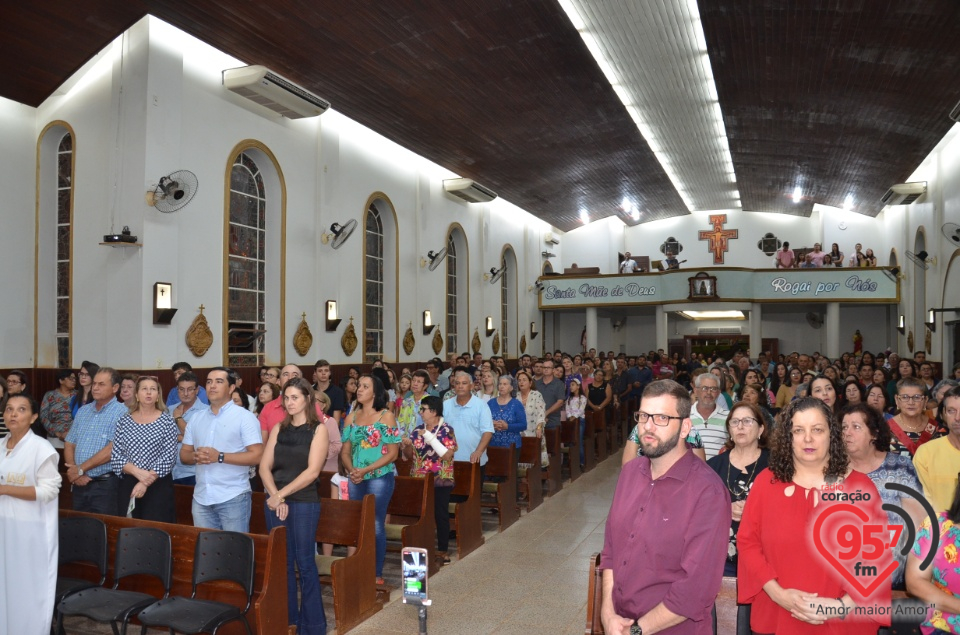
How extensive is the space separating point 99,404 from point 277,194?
650 cm

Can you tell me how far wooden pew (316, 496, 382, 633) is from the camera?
16.6ft

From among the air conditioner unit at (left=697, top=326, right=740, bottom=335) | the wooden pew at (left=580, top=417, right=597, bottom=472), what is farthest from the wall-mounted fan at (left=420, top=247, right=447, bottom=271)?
the air conditioner unit at (left=697, top=326, right=740, bottom=335)

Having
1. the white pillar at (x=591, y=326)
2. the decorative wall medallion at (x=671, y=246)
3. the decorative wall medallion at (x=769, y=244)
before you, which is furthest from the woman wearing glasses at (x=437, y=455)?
the decorative wall medallion at (x=769, y=244)

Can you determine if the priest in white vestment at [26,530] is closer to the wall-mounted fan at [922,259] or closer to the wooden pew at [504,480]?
the wooden pew at [504,480]

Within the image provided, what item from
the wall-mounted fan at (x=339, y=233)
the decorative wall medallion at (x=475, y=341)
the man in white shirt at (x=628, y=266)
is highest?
the man in white shirt at (x=628, y=266)

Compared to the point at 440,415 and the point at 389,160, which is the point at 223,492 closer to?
the point at 440,415

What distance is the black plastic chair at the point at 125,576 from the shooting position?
4.25 m

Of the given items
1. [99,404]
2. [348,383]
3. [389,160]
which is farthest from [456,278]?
[99,404]

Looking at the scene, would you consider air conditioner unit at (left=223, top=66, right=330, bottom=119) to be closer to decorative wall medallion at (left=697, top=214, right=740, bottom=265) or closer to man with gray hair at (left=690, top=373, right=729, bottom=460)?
man with gray hair at (left=690, top=373, right=729, bottom=460)

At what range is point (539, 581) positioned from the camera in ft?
20.2

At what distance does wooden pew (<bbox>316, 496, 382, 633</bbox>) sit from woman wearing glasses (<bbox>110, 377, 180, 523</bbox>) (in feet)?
3.59

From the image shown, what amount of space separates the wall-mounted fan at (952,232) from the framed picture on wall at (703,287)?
6946 millimetres

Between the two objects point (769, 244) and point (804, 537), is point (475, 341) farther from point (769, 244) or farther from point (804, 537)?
point (804, 537)

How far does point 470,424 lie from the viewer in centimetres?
725
